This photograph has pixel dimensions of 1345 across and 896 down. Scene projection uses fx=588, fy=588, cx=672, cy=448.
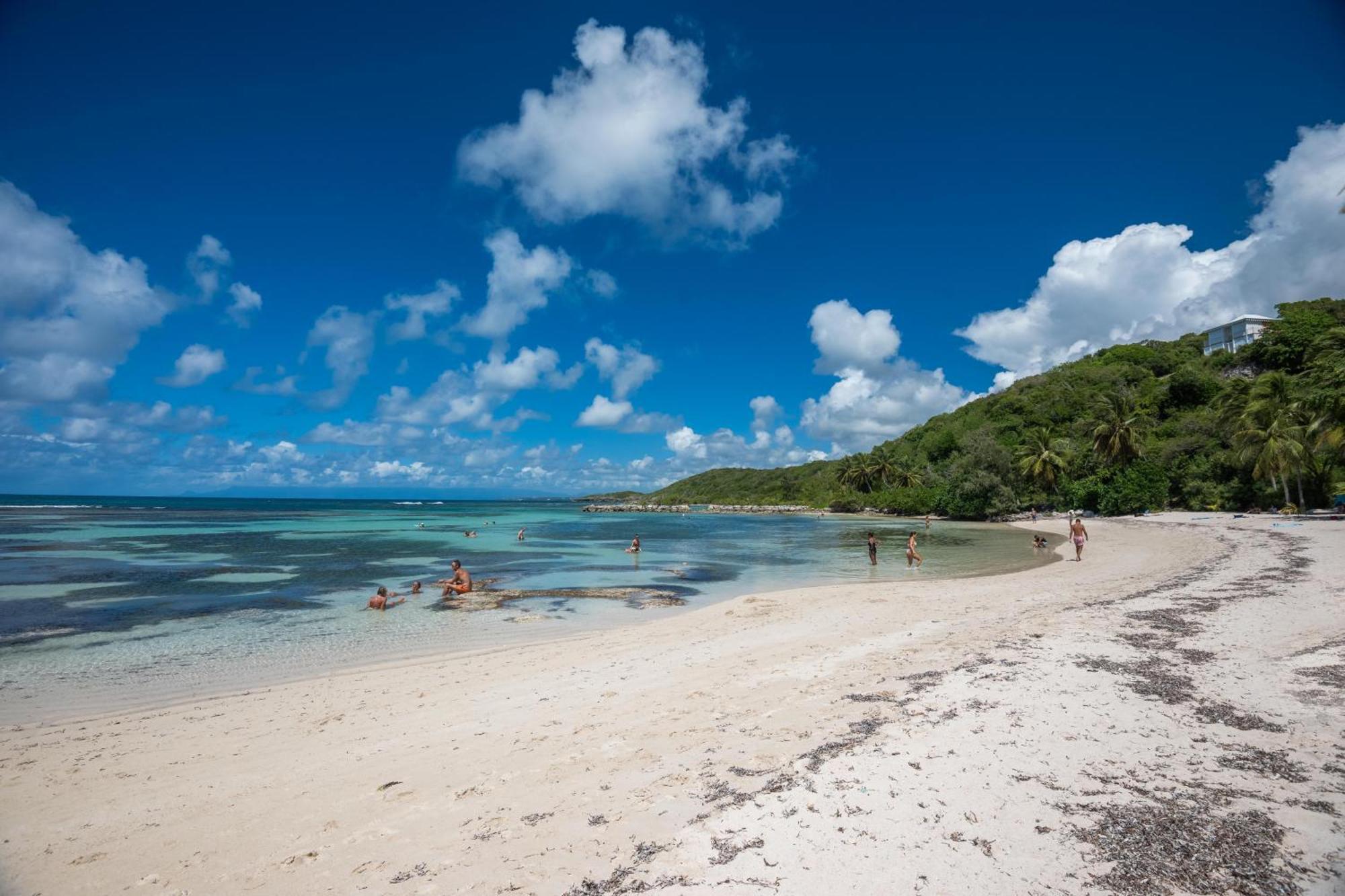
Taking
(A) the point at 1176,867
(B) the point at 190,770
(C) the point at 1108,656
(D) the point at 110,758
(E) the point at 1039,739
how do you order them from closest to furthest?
(A) the point at 1176,867 → (E) the point at 1039,739 → (B) the point at 190,770 → (D) the point at 110,758 → (C) the point at 1108,656

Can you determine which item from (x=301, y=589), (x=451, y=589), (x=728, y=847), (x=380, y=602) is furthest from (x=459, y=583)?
(x=728, y=847)

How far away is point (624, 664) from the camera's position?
10719 millimetres

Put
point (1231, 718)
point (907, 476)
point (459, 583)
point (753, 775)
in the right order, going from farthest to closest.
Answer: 1. point (907, 476)
2. point (459, 583)
3. point (1231, 718)
4. point (753, 775)

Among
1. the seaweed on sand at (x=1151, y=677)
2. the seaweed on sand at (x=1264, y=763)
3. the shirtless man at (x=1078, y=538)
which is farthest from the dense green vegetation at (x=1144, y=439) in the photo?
the seaweed on sand at (x=1264, y=763)

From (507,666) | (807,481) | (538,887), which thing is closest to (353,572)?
(507,666)

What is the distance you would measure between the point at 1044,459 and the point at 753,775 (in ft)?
218

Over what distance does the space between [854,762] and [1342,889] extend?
124 inches

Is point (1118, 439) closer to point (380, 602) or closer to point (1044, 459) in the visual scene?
point (1044, 459)

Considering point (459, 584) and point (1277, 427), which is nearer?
point (459, 584)

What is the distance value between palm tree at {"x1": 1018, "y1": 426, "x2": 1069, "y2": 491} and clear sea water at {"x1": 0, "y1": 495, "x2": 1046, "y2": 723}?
15.3 meters

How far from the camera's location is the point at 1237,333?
7588cm

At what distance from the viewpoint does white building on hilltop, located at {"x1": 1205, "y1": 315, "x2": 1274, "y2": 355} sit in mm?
73562

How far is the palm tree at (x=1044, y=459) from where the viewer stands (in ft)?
199

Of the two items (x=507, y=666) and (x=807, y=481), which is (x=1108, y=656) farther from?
(x=807, y=481)
